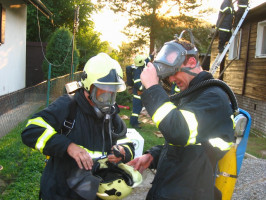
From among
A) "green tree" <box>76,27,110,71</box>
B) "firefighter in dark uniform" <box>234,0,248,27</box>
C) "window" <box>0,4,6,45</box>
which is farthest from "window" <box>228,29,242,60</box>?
"green tree" <box>76,27,110,71</box>

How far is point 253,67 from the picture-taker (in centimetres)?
1062

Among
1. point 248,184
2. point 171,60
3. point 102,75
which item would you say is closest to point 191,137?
point 171,60

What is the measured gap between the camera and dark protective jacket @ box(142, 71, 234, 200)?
1.94 meters

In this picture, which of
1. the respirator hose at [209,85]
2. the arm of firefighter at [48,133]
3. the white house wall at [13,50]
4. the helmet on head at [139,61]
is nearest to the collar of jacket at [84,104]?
the arm of firefighter at [48,133]

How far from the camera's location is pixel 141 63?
9.07m

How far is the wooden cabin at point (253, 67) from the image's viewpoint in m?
9.80

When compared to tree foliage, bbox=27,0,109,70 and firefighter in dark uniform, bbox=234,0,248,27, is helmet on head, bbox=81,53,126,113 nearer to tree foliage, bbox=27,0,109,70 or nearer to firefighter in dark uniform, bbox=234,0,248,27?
firefighter in dark uniform, bbox=234,0,248,27

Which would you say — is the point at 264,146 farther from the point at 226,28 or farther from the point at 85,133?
the point at 85,133

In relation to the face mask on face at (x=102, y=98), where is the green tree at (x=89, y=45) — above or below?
above

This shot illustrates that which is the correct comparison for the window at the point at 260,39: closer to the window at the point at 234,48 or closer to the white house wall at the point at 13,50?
the window at the point at 234,48

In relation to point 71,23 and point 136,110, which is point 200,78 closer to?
point 136,110

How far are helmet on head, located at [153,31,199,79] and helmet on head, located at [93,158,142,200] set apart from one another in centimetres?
79

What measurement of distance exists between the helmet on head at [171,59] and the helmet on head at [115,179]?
0.79 meters

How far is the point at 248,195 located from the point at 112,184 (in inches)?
130
